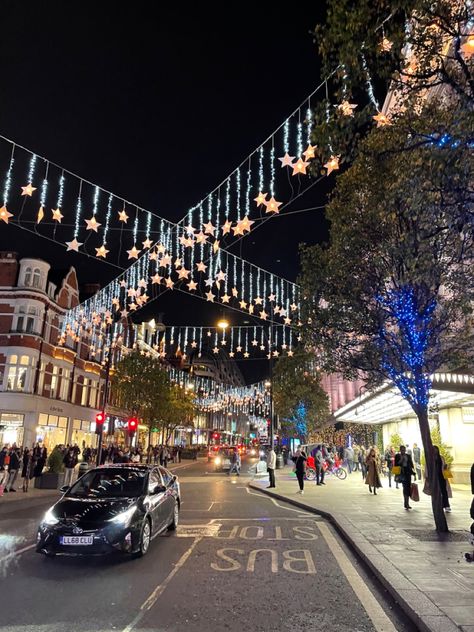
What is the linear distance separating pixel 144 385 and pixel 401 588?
38.5m

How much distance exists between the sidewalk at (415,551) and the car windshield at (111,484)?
427cm

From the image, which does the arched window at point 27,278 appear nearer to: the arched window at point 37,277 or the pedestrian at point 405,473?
the arched window at point 37,277

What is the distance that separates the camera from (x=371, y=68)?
20.9 ft

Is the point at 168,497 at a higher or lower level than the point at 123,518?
higher

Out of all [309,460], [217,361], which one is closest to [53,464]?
[309,460]

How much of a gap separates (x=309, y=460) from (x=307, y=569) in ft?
68.1

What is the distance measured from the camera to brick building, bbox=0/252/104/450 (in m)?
34.3

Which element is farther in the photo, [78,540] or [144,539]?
[144,539]

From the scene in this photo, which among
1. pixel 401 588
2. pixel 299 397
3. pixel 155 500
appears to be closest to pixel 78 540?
pixel 155 500

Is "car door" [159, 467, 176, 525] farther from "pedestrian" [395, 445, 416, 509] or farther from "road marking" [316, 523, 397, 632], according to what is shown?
"pedestrian" [395, 445, 416, 509]

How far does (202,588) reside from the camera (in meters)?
6.50

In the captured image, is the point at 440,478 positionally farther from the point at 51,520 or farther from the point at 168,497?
the point at 51,520

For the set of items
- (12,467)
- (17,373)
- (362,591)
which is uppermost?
(17,373)

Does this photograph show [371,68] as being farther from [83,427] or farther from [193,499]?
[83,427]
